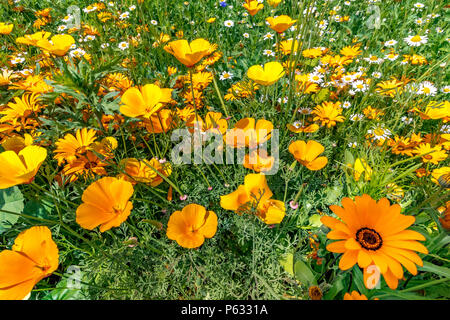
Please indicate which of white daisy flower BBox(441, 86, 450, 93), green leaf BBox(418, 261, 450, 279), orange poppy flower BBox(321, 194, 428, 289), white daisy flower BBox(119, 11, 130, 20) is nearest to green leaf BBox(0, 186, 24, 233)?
orange poppy flower BBox(321, 194, 428, 289)

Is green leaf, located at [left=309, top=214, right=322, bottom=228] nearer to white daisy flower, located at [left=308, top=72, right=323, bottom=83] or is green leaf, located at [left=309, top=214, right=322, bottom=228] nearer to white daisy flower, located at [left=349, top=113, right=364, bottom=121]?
white daisy flower, located at [left=349, top=113, right=364, bottom=121]

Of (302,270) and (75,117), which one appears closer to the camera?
(302,270)

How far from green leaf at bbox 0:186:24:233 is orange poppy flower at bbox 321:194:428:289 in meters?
1.13

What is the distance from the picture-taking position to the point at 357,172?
1.07 m

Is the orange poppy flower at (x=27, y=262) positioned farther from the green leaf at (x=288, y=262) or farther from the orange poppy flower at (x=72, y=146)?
the green leaf at (x=288, y=262)

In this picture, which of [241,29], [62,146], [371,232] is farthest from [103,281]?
[241,29]

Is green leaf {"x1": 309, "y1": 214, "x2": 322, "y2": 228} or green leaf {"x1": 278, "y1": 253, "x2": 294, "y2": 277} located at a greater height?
green leaf {"x1": 309, "y1": 214, "x2": 322, "y2": 228}

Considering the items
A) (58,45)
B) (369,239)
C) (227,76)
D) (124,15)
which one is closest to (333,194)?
(369,239)

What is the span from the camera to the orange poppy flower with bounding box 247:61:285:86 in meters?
0.95

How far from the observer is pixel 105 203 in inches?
32.6

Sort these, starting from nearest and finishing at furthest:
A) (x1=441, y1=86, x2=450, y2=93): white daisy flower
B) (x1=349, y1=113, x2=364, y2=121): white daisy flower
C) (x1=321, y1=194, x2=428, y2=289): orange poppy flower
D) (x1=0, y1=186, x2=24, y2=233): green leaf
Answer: (x1=321, y1=194, x2=428, y2=289): orange poppy flower
(x1=0, y1=186, x2=24, y2=233): green leaf
(x1=349, y1=113, x2=364, y2=121): white daisy flower
(x1=441, y1=86, x2=450, y2=93): white daisy flower
